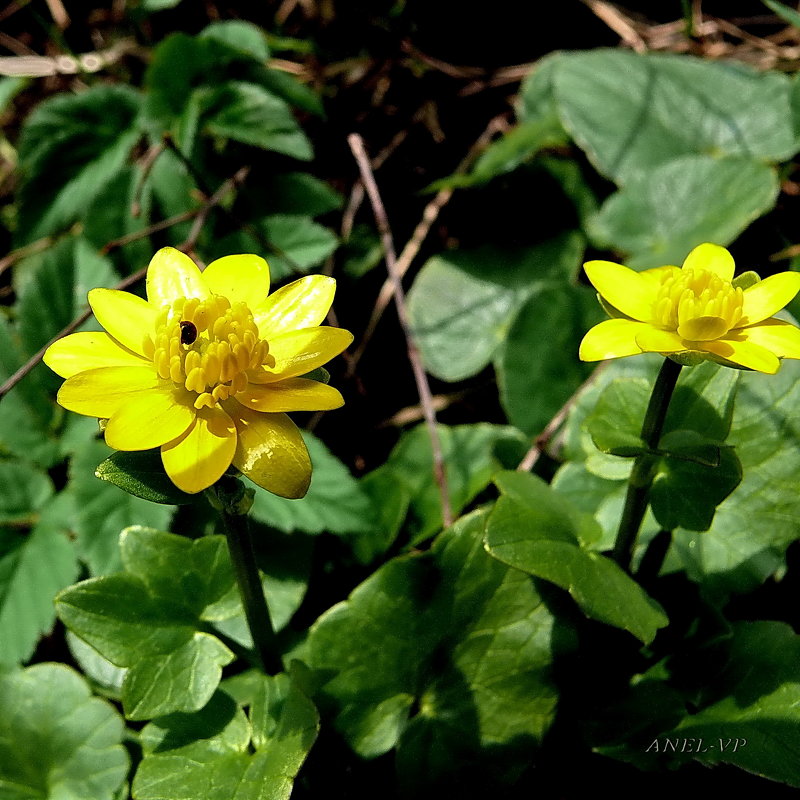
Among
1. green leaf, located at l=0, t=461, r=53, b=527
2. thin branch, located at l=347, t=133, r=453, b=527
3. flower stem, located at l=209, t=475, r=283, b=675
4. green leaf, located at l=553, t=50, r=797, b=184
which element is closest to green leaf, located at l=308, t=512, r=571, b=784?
flower stem, located at l=209, t=475, r=283, b=675

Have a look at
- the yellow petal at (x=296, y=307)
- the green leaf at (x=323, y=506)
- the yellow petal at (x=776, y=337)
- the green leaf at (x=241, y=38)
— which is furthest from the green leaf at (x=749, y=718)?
the green leaf at (x=241, y=38)

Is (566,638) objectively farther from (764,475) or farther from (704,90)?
(704,90)

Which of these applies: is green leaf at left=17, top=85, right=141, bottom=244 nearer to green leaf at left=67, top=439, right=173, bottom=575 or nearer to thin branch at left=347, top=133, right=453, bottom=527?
thin branch at left=347, top=133, right=453, bottom=527

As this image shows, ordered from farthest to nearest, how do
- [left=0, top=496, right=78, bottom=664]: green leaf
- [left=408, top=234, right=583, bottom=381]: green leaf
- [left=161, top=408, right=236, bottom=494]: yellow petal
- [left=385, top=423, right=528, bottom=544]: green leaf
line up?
[left=408, top=234, right=583, bottom=381]: green leaf, [left=385, top=423, right=528, bottom=544]: green leaf, [left=0, top=496, right=78, bottom=664]: green leaf, [left=161, top=408, right=236, bottom=494]: yellow petal

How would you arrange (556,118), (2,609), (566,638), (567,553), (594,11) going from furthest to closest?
(594,11) < (556,118) < (2,609) < (566,638) < (567,553)

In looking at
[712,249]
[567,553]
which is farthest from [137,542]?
[712,249]
